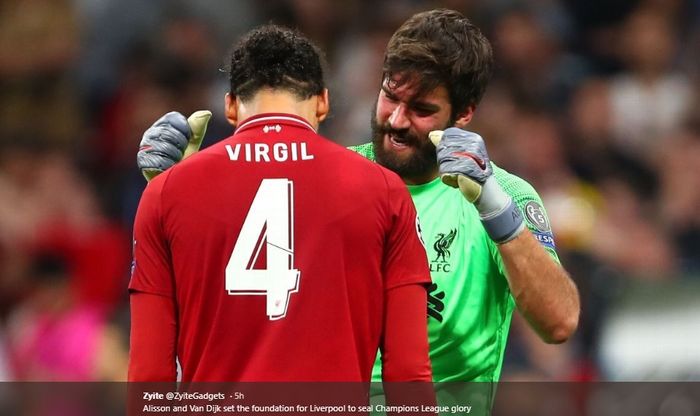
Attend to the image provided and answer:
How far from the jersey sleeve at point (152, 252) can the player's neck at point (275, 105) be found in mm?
304

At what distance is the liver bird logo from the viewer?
4.31m

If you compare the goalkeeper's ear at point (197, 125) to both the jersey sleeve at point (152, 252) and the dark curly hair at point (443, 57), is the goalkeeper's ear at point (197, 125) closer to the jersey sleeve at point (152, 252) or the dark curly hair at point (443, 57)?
the dark curly hair at point (443, 57)

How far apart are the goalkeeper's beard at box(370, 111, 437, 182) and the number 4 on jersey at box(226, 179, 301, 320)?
0.89 m

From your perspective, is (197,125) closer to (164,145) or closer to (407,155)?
(164,145)

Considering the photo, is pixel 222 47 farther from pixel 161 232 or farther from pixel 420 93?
pixel 161 232

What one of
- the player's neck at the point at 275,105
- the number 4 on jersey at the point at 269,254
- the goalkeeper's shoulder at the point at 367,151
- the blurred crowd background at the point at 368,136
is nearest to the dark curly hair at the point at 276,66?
the player's neck at the point at 275,105

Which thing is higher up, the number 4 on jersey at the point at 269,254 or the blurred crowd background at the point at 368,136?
the blurred crowd background at the point at 368,136

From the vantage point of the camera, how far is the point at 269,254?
3.45 m

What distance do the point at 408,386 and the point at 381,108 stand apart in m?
1.15

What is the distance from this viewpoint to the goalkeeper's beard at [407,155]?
4.28 metres

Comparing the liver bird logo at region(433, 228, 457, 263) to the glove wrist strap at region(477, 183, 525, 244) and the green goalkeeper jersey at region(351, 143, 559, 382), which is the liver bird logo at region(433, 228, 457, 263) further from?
the glove wrist strap at region(477, 183, 525, 244)

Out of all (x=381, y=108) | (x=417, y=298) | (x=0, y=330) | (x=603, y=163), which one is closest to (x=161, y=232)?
(x=417, y=298)

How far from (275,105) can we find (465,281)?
3.37ft

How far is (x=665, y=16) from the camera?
9.45 metres
